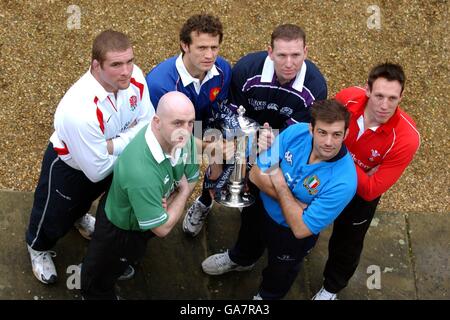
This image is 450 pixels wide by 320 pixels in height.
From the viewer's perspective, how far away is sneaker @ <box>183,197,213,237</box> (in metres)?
Result: 6.01

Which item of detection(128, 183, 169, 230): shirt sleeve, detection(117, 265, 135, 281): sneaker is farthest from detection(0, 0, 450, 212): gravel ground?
detection(128, 183, 169, 230): shirt sleeve

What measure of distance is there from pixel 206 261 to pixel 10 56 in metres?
3.14

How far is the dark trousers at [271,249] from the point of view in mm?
4910

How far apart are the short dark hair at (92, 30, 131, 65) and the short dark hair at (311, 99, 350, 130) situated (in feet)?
4.43

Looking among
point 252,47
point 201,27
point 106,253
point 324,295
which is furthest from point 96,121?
point 252,47

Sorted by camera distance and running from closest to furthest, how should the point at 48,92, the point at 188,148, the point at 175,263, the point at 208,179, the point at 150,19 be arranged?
the point at 188,148
the point at 208,179
the point at 175,263
the point at 48,92
the point at 150,19

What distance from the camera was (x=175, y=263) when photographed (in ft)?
19.6

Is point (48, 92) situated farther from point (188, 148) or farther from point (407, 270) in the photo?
point (407, 270)

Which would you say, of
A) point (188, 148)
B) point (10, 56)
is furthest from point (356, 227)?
point (10, 56)

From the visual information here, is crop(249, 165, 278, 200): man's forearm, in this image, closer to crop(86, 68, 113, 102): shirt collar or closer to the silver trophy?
the silver trophy

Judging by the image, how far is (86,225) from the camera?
5.84m

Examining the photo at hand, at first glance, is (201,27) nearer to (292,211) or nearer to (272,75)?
(272,75)

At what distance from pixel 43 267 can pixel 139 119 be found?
1.74 m
